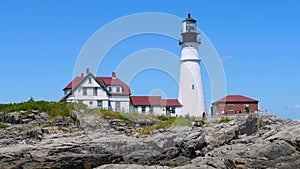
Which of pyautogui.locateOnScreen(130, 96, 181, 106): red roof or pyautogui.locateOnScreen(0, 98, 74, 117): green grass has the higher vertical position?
pyautogui.locateOnScreen(130, 96, 181, 106): red roof

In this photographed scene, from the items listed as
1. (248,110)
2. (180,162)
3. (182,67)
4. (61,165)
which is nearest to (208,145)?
(180,162)

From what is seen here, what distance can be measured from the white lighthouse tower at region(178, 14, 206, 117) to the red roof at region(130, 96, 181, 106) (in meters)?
1.09

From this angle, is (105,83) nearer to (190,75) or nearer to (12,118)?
(190,75)

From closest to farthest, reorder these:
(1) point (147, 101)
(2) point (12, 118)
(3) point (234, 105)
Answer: (2) point (12, 118), (1) point (147, 101), (3) point (234, 105)

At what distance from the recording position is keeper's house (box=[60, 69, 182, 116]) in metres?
41.2

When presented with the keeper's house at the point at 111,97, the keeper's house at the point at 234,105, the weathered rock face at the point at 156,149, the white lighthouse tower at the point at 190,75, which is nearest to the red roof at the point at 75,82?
the keeper's house at the point at 111,97

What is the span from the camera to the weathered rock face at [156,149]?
17.3 meters

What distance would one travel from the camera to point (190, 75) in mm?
39969

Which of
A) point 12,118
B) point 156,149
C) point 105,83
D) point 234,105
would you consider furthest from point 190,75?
point 156,149

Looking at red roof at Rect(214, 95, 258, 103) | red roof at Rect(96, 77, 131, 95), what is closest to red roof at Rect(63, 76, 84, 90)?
red roof at Rect(96, 77, 131, 95)

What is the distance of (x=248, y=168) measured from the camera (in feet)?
52.5

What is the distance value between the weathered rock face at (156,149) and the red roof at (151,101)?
1360cm

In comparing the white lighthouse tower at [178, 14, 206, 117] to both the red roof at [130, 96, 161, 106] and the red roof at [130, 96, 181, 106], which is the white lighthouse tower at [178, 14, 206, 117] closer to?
the red roof at [130, 96, 181, 106]

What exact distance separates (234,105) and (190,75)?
6.51 metres
